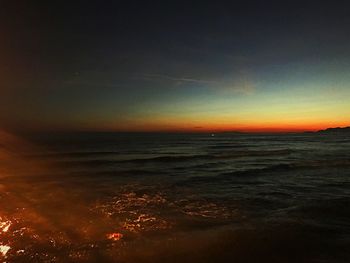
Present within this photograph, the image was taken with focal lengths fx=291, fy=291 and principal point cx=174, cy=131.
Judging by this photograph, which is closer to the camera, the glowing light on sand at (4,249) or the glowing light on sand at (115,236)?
the glowing light on sand at (4,249)

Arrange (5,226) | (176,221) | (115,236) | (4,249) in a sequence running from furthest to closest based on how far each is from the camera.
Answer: (176,221), (5,226), (115,236), (4,249)

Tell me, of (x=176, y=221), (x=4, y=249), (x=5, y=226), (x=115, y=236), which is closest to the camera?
(x=4, y=249)

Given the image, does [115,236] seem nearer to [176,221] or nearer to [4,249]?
[176,221]

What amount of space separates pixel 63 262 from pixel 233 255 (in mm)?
3671

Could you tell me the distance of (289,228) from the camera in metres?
8.23

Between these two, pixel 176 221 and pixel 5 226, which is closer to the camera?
pixel 5 226

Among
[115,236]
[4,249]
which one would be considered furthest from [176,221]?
[4,249]

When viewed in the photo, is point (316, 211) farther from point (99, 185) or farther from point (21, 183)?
point (21, 183)

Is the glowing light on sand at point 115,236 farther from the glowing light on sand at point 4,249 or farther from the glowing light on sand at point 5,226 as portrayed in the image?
the glowing light on sand at point 5,226

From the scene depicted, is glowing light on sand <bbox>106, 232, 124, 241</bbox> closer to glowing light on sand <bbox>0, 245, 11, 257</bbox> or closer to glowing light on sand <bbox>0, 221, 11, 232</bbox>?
glowing light on sand <bbox>0, 245, 11, 257</bbox>

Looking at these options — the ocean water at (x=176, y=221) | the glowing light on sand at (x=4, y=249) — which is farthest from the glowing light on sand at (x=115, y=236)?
the glowing light on sand at (x=4, y=249)

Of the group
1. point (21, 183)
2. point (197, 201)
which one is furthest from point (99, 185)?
point (197, 201)

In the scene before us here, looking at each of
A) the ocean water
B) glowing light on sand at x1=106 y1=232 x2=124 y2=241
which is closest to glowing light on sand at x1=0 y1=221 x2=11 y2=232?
the ocean water

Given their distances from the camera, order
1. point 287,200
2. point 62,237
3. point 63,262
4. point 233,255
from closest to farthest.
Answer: point 63,262
point 233,255
point 62,237
point 287,200
